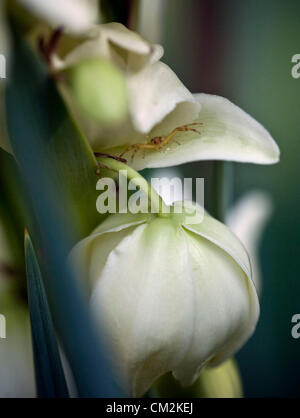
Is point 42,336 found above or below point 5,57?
below

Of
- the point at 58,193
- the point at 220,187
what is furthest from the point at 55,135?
the point at 220,187

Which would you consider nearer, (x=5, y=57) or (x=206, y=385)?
(x=5, y=57)

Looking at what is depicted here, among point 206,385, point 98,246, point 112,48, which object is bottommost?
point 206,385

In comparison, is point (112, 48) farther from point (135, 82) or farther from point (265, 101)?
point (265, 101)

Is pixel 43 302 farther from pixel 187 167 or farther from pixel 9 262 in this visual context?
pixel 187 167

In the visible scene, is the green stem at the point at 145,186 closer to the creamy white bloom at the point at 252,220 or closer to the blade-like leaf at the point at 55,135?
the blade-like leaf at the point at 55,135

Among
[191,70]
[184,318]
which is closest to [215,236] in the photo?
[184,318]

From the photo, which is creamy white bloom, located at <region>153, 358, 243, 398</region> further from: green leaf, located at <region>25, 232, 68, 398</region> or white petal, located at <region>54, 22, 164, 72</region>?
white petal, located at <region>54, 22, 164, 72</region>
